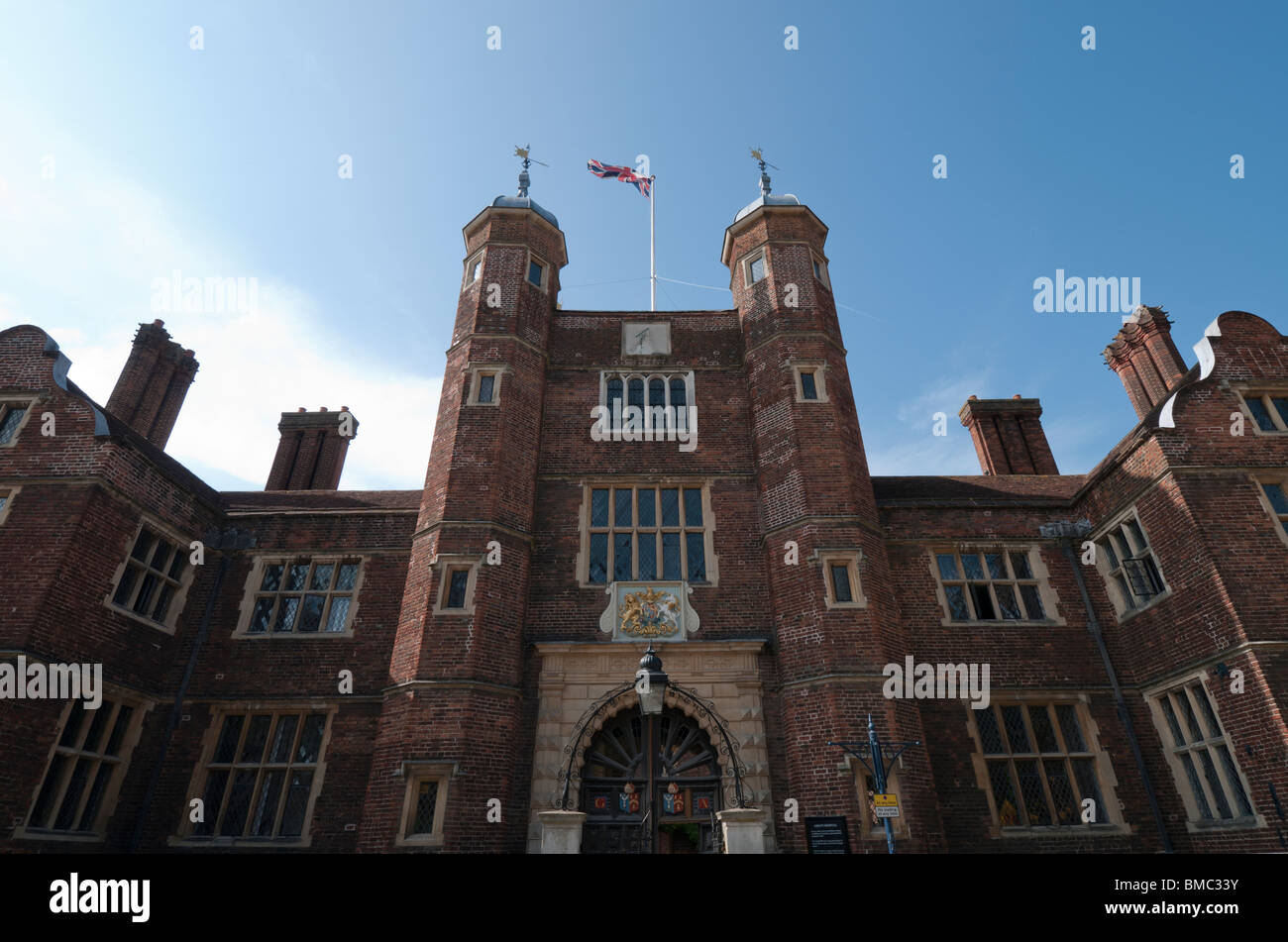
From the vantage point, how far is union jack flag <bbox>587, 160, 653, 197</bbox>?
2038 cm

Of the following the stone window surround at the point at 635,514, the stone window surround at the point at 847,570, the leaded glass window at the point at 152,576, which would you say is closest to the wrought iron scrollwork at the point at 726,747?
the stone window surround at the point at 635,514

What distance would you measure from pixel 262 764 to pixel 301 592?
3220 millimetres

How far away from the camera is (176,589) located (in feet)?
43.4

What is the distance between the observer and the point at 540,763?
10969 millimetres

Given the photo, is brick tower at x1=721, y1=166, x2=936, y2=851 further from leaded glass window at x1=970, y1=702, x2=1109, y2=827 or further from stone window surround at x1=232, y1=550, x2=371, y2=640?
stone window surround at x1=232, y1=550, x2=371, y2=640

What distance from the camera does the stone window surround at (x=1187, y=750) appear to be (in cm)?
976

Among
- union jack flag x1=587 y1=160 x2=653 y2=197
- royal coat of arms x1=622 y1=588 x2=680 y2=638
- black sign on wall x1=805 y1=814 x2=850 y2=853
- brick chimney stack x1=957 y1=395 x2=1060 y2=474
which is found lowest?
black sign on wall x1=805 y1=814 x2=850 y2=853

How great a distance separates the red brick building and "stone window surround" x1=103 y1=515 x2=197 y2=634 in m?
0.07

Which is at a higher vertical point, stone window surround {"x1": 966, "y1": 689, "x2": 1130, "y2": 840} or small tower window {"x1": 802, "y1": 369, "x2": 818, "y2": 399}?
small tower window {"x1": 802, "y1": 369, "x2": 818, "y2": 399}

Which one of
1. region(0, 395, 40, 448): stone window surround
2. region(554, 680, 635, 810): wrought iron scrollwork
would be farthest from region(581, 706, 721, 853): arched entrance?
region(0, 395, 40, 448): stone window surround

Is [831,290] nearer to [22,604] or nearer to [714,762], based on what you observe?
[714,762]

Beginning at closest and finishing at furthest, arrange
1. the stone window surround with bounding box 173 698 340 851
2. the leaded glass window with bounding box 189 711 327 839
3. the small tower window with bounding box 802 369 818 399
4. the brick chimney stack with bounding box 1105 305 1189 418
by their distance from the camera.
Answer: the stone window surround with bounding box 173 698 340 851
the leaded glass window with bounding box 189 711 327 839
the small tower window with bounding box 802 369 818 399
the brick chimney stack with bounding box 1105 305 1189 418

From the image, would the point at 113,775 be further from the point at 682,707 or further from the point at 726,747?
the point at 726,747

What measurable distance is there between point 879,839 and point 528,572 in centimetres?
733
